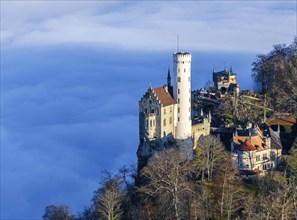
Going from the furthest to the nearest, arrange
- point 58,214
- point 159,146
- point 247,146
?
point 159,146 → point 58,214 → point 247,146

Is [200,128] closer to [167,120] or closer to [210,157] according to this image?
[167,120]

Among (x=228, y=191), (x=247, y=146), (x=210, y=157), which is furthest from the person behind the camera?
(x=247, y=146)

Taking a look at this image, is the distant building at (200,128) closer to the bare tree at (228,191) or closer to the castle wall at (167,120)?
the castle wall at (167,120)

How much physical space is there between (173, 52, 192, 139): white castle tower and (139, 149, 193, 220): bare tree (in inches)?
210

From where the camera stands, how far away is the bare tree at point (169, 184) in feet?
136

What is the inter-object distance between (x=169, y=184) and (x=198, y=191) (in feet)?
9.01

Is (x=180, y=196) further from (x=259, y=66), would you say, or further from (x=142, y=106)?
(x=259, y=66)

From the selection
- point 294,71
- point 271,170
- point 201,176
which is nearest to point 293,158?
point 271,170

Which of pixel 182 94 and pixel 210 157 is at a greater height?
pixel 182 94

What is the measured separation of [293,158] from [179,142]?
374 inches

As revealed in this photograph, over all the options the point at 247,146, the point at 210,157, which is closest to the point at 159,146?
the point at 210,157

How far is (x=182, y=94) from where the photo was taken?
51.6 metres

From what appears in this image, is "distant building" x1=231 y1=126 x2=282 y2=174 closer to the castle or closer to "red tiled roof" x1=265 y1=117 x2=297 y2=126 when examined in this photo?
the castle

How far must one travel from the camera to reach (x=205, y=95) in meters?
68.1
